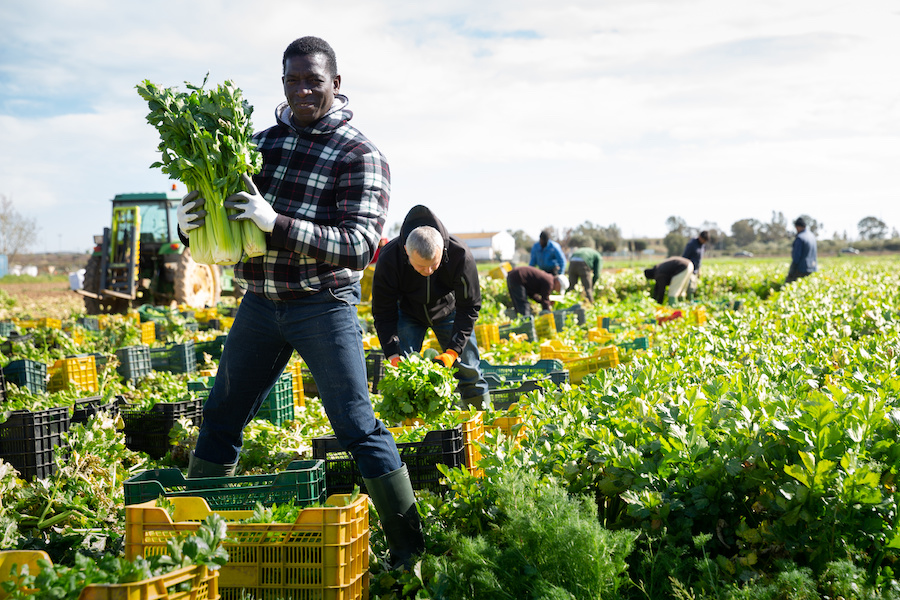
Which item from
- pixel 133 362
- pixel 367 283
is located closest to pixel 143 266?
pixel 367 283

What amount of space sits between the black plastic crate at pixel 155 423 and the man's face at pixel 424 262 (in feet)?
5.74

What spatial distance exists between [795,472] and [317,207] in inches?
79.8

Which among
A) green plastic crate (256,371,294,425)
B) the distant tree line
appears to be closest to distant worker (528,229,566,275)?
green plastic crate (256,371,294,425)

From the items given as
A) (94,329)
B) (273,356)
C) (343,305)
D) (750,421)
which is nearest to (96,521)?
(273,356)

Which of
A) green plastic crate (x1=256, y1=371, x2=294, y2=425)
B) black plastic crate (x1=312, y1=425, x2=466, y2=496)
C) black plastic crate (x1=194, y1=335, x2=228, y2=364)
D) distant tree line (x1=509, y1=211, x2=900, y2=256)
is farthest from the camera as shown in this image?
distant tree line (x1=509, y1=211, x2=900, y2=256)

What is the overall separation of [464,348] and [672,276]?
10.2m

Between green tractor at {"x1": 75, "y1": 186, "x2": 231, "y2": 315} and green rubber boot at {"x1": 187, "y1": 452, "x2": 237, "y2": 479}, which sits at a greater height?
green tractor at {"x1": 75, "y1": 186, "x2": 231, "y2": 315}

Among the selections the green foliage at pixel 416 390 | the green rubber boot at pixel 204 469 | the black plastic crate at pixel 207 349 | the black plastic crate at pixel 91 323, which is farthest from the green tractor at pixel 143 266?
the green rubber boot at pixel 204 469

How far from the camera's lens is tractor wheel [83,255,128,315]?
15.3m

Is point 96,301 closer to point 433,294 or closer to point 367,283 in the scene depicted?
point 367,283

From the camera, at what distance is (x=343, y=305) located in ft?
10.1

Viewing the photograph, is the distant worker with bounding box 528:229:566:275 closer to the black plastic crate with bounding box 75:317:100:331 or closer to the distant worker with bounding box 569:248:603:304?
the distant worker with bounding box 569:248:603:304

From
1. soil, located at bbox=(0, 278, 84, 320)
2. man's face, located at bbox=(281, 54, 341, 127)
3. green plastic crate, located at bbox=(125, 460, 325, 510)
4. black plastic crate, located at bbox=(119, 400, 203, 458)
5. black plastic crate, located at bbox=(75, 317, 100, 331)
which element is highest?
man's face, located at bbox=(281, 54, 341, 127)

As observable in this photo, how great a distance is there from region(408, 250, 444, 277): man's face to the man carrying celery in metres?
1.55
